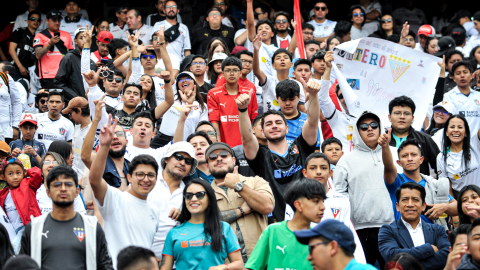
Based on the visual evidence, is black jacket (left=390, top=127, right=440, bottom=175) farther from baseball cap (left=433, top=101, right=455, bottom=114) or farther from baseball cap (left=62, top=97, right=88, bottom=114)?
baseball cap (left=62, top=97, right=88, bottom=114)

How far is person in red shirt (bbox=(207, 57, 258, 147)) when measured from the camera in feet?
27.0

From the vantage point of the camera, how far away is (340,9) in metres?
16.5

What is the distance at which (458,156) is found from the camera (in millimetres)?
7352

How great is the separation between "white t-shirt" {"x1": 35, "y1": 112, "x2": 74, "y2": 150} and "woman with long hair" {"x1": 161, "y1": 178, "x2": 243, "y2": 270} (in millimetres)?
4427

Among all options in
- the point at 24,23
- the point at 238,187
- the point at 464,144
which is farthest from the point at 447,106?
the point at 24,23

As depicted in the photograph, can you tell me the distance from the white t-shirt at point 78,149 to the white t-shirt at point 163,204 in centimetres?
181

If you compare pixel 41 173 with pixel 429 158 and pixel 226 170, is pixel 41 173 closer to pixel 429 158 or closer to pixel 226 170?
pixel 226 170

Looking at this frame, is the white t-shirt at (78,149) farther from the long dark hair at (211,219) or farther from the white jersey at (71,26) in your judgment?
the white jersey at (71,26)

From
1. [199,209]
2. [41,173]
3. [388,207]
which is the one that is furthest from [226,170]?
[41,173]

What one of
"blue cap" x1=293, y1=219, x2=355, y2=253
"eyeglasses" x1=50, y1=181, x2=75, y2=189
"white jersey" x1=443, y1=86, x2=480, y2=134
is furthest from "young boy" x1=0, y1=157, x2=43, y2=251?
"white jersey" x1=443, y1=86, x2=480, y2=134

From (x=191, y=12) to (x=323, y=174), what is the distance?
8992 mm

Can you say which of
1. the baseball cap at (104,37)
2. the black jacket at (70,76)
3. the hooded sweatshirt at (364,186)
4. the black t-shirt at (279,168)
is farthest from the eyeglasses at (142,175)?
the baseball cap at (104,37)

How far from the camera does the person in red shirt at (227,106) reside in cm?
823

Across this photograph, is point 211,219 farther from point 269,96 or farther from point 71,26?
point 71,26
